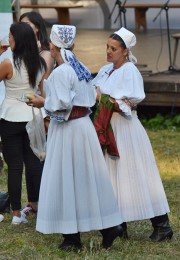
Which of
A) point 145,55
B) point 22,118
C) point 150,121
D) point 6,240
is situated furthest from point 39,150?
point 145,55

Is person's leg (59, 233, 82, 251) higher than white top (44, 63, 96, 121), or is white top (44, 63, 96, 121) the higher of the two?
white top (44, 63, 96, 121)

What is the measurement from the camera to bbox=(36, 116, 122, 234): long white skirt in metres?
6.40

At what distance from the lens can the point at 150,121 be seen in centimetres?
1253

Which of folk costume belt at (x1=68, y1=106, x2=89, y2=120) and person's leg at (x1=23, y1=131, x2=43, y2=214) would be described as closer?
folk costume belt at (x1=68, y1=106, x2=89, y2=120)

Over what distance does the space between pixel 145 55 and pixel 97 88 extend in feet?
29.8

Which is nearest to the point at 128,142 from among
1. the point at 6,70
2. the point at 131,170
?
the point at 131,170

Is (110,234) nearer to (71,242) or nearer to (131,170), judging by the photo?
(71,242)

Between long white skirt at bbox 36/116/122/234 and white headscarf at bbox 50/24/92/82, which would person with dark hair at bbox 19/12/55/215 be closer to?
white headscarf at bbox 50/24/92/82

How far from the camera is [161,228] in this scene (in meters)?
6.96

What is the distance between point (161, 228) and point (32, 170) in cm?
126

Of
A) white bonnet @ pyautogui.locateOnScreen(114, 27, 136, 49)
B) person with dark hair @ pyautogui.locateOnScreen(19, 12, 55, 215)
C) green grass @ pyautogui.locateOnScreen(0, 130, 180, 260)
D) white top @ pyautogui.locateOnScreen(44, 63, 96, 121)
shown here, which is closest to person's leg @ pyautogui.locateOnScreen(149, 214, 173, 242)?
green grass @ pyautogui.locateOnScreen(0, 130, 180, 260)

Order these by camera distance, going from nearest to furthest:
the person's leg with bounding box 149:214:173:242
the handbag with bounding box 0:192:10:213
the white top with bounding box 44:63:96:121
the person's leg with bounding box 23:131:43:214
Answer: the white top with bounding box 44:63:96:121
the person's leg with bounding box 149:214:173:242
the person's leg with bounding box 23:131:43:214
the handbag with bounding box 0:192:10:213

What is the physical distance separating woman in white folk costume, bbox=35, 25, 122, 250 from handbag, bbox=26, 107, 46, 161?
0.53 m

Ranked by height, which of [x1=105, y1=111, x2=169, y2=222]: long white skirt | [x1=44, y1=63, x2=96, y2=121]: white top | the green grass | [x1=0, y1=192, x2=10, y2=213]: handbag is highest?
[x1=44, y1=63, x2=96, y2=121]: white top
